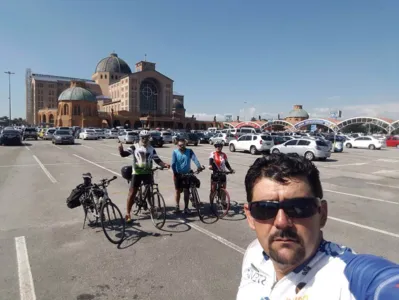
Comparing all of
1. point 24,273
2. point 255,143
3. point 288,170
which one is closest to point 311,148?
point 255,143

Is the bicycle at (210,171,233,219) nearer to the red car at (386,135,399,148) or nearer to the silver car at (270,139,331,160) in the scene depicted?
the silver car at (270,139,331,160)

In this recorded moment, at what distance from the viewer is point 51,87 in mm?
116688

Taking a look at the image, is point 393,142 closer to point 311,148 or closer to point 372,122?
point 311,148

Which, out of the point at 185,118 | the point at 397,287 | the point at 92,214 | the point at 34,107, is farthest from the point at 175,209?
the point at 34,107

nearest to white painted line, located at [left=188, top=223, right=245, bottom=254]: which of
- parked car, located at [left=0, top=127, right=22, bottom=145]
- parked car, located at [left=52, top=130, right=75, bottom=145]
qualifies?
parked car, located at [left=0, top=127, right=22, bottom=145]

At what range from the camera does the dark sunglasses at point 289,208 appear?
1336 millimetres

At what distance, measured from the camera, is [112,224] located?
17.7 ft

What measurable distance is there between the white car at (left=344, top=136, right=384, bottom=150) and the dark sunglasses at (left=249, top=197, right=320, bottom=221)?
37052 mm

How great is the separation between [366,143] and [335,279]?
38.0 meters

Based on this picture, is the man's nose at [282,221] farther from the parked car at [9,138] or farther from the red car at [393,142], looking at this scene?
the red car at [393,142]

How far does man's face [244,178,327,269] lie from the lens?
1.29 m

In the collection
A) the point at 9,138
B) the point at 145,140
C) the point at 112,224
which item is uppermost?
the point at 145,140

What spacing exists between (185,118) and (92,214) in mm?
108186

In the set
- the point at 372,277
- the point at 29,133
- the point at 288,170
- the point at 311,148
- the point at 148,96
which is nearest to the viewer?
the point at 372,277
